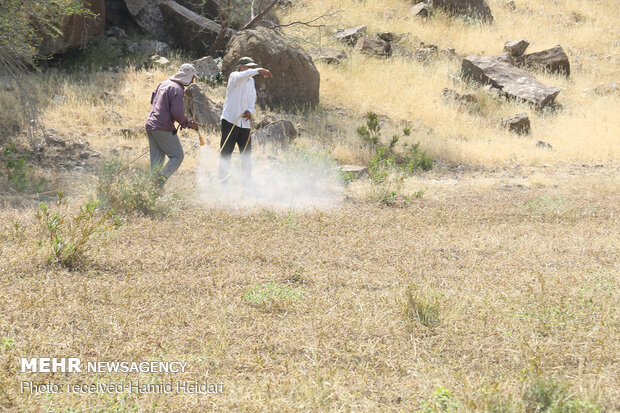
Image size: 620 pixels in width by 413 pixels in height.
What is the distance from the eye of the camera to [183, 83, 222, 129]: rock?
36.2ft

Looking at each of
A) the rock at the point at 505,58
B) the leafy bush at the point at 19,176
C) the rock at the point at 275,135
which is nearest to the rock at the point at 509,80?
the rock at the point at 505,58

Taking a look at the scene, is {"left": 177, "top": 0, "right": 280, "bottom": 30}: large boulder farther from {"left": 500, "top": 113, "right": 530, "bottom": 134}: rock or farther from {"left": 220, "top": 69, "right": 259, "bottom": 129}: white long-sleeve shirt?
{"left": 220, "top": 69, "right": 259, "bottom": 129}: white long-sleeve shirt

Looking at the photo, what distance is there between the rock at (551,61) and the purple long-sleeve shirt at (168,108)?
1437 cm

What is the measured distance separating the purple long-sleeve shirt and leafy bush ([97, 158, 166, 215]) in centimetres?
72

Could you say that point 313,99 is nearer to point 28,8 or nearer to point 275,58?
point 275,58

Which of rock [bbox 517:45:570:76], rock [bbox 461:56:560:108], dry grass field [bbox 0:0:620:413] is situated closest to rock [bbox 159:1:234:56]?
dry grass field [bbox 0:0:620:413]

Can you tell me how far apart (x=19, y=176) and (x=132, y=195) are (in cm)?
217

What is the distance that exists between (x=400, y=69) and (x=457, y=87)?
1687 mm

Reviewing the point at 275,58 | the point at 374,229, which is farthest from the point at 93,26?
the point at 374,229

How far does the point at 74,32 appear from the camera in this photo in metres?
13.2

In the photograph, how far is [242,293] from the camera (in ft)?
14.0

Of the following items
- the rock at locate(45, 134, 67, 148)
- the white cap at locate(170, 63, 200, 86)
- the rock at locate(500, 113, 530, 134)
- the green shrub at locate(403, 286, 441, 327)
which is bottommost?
the rock at locate(45, 134, 67, 148)

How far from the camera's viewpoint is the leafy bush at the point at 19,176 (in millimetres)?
7465

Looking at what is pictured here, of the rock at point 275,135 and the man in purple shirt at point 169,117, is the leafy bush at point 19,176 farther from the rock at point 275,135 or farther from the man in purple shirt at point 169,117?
the rock at point 275,135
